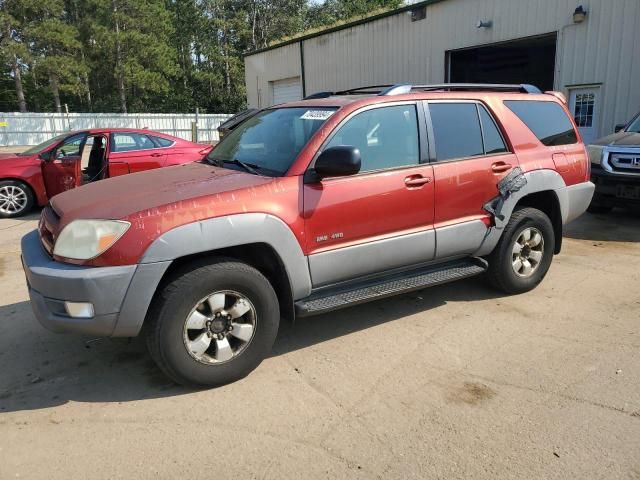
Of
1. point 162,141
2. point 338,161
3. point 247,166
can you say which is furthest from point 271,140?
point 162,141

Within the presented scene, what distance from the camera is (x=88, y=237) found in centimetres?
299

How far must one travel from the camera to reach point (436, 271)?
13.9 feet

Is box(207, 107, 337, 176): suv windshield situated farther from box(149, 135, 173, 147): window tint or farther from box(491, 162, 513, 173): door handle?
box(149, 135, 173, 147): window tint

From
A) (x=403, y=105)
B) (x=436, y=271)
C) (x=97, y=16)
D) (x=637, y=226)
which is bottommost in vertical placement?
(x=637, y=226)

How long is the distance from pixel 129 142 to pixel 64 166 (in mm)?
1239

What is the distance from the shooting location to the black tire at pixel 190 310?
305 cm

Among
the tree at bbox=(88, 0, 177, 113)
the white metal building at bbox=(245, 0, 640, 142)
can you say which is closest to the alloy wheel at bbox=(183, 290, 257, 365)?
the white metal building at bbox=(245, 0, 640, 142)

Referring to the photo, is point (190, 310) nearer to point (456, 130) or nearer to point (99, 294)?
point (99, 294)

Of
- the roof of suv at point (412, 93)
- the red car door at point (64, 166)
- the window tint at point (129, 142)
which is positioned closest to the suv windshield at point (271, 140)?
the roof of suv at point (412, 93)

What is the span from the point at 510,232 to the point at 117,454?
3505 mm

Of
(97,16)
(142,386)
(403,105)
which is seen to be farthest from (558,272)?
(97,16)

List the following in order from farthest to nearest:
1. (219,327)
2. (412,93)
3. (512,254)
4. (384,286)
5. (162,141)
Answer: (162,141) → (512,254) → (412,93) → (384,286) → (219,327)

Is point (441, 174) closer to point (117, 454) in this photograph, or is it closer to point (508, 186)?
point (508, 186)

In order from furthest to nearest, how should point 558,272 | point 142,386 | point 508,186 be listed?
point 558,272
point 508,186
point 142,386
